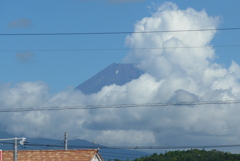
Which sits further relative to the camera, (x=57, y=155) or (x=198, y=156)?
(x=198, y=156)

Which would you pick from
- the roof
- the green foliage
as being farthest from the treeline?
the roof

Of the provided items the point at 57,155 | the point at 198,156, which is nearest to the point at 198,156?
the point at 198,156

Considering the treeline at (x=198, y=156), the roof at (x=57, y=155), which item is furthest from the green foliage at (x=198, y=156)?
the roof at (x=57, y=155)

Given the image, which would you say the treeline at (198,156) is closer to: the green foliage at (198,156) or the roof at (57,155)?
the green foliage at (198,156)

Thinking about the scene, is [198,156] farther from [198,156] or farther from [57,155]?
[57,155]

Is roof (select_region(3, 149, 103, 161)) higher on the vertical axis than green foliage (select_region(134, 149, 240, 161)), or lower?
lower

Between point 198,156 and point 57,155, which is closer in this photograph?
point 57,155

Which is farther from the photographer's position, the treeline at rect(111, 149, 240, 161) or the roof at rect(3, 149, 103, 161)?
the treeline at rect(111, 149, 240, 161)

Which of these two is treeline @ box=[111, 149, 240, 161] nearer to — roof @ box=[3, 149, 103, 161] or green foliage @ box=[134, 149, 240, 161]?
green foliage @ box=[134, 149, 240, 161]

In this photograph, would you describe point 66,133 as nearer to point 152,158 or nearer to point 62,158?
point 62,158

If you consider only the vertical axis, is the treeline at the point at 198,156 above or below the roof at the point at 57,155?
above

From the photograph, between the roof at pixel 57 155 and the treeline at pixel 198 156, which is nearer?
the roof at pixel 57 155

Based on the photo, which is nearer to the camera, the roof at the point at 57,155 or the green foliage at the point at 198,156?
the roof at the point at 57,155

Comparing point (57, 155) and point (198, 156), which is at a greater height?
point (198, 156)
